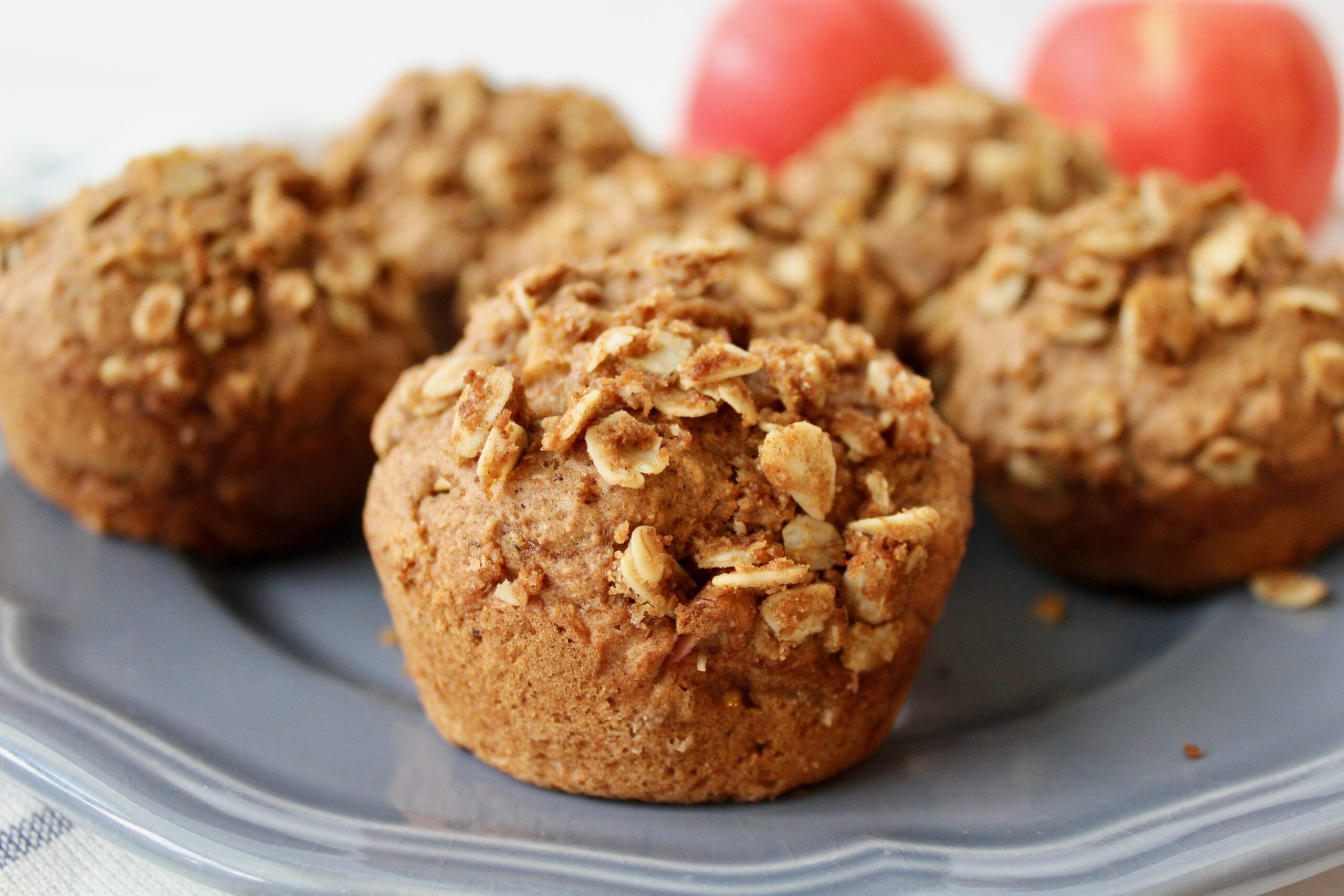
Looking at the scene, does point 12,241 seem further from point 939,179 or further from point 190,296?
point 939,179

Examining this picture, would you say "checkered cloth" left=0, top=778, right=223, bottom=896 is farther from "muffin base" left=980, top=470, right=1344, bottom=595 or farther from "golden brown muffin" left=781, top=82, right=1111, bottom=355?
"golden brown muffin" left=781, top=82, right=1111, bottom=355

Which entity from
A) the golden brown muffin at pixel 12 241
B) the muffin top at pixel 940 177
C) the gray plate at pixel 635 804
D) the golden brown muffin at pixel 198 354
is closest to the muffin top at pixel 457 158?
the golden brown muffin at pixel 198 354

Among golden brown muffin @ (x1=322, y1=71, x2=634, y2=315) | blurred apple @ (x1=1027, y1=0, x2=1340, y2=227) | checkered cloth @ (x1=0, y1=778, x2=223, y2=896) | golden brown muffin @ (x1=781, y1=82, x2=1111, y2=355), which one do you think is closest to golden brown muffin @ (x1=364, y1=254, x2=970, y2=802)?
checkered cloth @ (x1=0, y1=778, x2=223, y2=896)

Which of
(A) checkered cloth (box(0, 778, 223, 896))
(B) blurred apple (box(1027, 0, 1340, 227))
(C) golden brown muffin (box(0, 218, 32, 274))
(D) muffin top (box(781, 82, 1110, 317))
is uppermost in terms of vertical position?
(C) golden brown muffin (box(0, 218, 32, 274))

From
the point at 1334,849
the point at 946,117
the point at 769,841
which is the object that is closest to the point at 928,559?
the point at 769,841

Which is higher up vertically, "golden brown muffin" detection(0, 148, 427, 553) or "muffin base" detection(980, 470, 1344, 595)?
"golden brown muffin" detection(0, 148, 427, 553)

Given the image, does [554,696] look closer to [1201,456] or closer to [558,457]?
[558,457]
